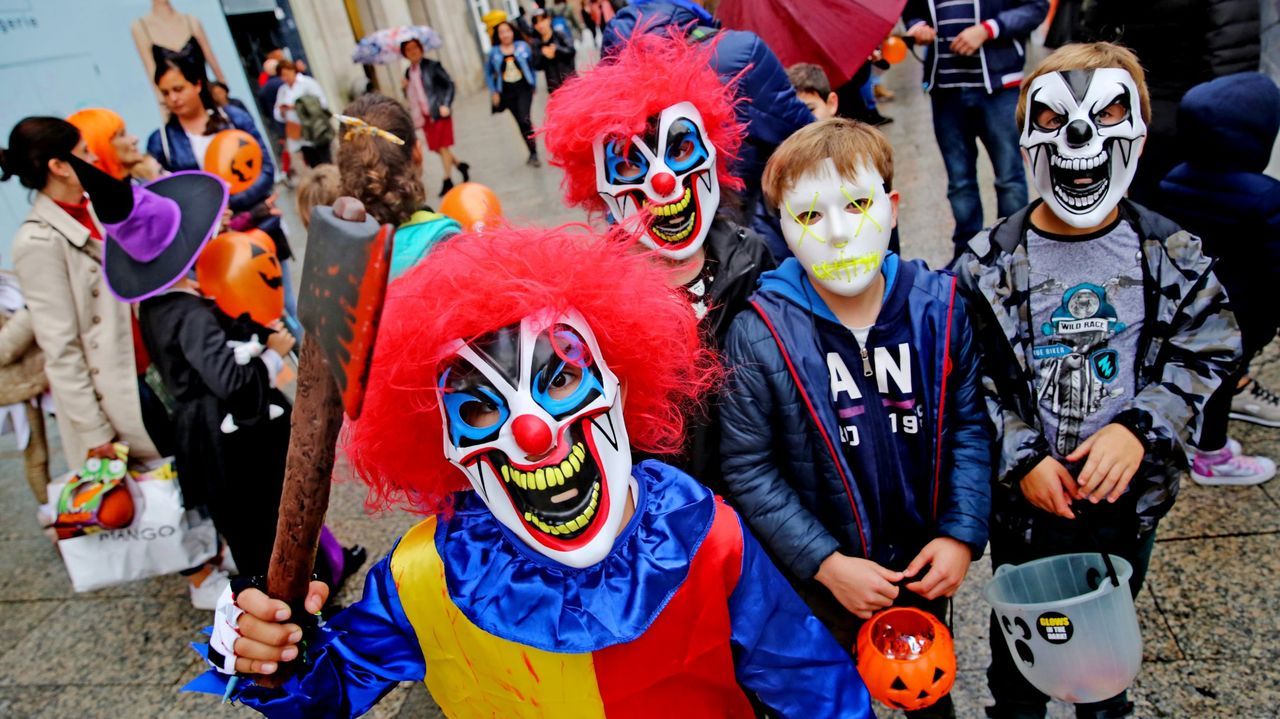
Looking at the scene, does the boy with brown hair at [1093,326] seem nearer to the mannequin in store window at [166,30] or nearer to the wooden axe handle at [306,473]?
the wooden axe handle at [306,473]

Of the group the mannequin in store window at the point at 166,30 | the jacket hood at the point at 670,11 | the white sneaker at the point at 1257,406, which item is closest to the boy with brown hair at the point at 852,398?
the jacket hood at the point at 670,11

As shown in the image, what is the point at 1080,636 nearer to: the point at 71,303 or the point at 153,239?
the point at 153,239

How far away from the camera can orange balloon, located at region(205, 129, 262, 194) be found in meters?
4.08

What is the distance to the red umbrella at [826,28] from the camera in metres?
3.30

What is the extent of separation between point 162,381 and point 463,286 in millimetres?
2224

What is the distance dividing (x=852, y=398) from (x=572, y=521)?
77cm

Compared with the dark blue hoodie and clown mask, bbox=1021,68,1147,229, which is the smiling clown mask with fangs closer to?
clown mask, bbox=1021,68,1147,229

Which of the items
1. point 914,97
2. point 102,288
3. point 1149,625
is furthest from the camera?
point 914,97

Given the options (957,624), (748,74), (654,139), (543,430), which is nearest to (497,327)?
(543,430)

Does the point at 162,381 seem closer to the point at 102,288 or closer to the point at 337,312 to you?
the point at 102,288

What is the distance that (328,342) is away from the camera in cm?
101

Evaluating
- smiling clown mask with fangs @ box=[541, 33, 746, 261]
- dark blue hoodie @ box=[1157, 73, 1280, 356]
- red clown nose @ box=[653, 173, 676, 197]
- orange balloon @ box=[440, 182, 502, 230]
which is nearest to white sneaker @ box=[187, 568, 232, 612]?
orange balloon @ box=[440, 182, 502, 230]

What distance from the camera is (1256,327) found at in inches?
99.3

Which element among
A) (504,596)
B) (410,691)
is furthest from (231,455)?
(504,596)
